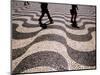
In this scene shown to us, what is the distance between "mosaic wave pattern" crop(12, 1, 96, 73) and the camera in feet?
6.40

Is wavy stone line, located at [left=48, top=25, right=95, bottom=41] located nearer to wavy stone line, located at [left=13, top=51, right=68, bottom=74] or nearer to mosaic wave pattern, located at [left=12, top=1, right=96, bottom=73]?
mosaic wave pattern, located at [left=12, top=1, right=96, bottom=73]

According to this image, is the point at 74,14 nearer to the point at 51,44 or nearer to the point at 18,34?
the point at 51,44

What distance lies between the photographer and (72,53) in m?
2.13

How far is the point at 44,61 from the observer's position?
79.7 inches

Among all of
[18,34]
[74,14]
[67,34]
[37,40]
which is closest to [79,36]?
[67,34]

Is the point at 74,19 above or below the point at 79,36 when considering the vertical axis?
above

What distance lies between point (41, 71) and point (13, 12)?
739 millimetres

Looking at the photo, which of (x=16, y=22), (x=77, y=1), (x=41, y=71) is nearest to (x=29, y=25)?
(x=16, y=22)

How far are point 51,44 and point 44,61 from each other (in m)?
0.22

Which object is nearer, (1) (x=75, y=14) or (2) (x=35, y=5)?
(2) (x=35, y=5)

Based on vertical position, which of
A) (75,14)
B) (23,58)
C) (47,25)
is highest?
(75,14)

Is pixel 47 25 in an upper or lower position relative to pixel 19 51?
upper

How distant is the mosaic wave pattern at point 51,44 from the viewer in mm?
1950

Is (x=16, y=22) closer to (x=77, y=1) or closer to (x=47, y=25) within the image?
(x=47, y=25)
